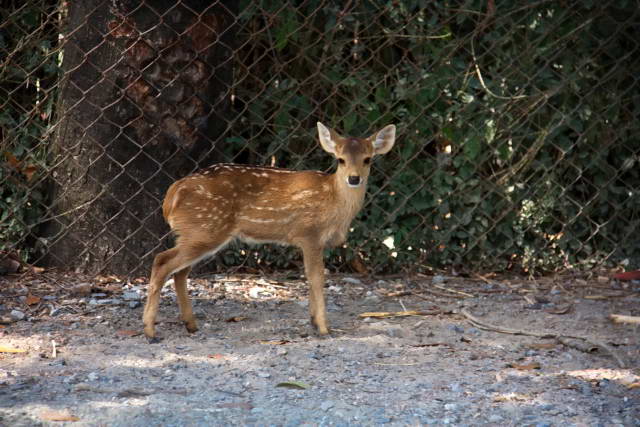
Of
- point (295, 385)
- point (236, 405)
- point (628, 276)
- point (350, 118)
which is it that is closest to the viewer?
point (236, 405)

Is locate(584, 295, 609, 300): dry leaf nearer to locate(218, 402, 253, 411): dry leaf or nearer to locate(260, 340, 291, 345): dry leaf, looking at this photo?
locate(260, 340, 291, 345): dry leaf

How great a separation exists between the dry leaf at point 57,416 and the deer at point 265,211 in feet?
4.30

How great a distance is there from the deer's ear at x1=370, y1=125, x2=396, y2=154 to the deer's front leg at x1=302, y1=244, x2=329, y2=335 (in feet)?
2.54

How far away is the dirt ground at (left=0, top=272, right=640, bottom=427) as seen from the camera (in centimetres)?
414

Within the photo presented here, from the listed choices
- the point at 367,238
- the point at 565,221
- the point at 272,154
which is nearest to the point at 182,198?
the point at 272,154

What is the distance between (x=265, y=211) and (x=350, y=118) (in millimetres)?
1330

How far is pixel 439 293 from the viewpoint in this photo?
21.3ft

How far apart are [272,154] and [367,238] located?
0.96m

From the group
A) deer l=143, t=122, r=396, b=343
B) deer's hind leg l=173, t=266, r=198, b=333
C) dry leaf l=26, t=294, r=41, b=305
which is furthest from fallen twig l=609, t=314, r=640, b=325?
dry leaf l=26, t=294, r=41, b=305

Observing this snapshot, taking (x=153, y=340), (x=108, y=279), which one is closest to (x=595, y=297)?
(x=153, y=340)

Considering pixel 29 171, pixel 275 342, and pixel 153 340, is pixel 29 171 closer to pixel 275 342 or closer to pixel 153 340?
pixel 153 340

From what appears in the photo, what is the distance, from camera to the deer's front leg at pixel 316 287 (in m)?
5.57

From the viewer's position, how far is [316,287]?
5.68 meters

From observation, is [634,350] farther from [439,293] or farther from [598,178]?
[598,178]
